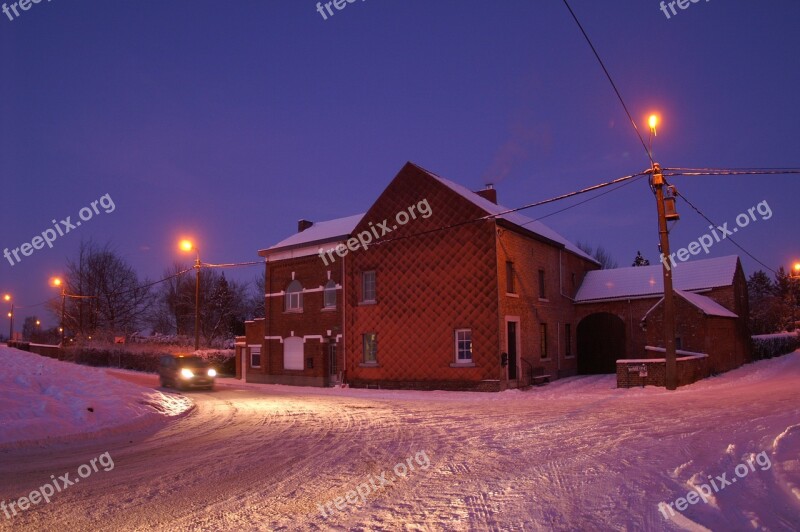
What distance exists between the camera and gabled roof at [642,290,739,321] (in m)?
26.7

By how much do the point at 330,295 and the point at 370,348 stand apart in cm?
378

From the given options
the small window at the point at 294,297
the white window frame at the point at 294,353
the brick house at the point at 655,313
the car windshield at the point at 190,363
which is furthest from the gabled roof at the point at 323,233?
the brick house at the point at 655,313

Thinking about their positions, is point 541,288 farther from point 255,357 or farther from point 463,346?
point 255,357

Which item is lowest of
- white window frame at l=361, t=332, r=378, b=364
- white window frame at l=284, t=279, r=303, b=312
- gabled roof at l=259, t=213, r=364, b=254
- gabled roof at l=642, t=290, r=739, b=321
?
white window frame at l=361, t=332, r=378, b=364

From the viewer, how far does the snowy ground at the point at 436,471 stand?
6.14 metres

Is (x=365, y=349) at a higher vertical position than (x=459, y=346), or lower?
lower

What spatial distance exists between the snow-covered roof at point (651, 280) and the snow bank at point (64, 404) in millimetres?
22509

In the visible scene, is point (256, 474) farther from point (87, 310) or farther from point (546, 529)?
point (87, 310)

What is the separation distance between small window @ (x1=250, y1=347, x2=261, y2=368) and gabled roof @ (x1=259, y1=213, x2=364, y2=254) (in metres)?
5.73

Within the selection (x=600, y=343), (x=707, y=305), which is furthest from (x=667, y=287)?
(x=600, y=343)

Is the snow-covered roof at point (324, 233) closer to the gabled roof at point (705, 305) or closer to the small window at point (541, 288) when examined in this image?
the small window at point (541, 288)

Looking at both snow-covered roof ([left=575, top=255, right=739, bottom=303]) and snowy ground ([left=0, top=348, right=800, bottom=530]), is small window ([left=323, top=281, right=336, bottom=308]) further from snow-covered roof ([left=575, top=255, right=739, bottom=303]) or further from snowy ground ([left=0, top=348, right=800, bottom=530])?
snowy ground ([left=0, top=348, right=800, bottom=530])

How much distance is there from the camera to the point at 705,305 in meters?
27.8

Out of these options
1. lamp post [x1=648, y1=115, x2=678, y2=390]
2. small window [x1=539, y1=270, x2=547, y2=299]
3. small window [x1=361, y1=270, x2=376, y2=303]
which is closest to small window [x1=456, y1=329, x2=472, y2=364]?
small window [x1=361, y1=270, x2=376, y2=303]
